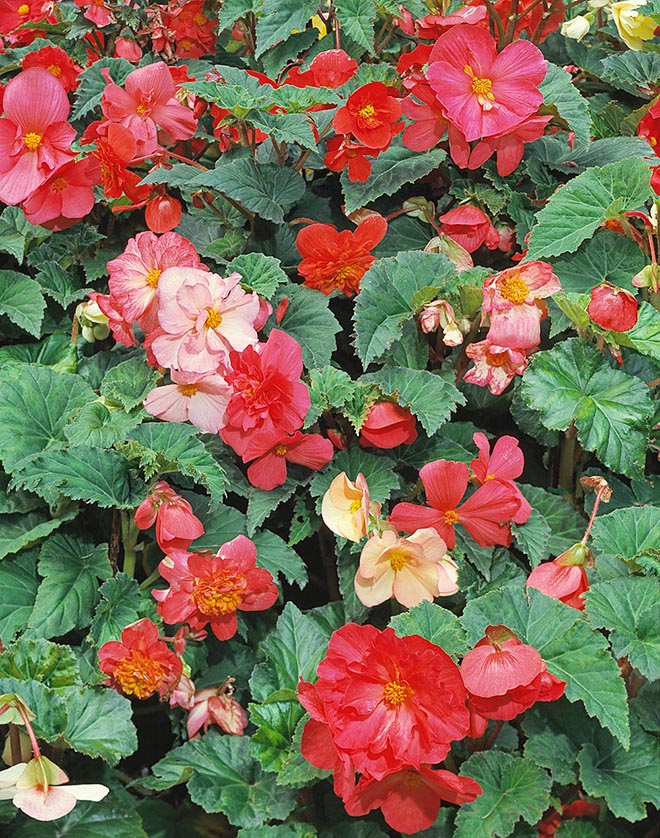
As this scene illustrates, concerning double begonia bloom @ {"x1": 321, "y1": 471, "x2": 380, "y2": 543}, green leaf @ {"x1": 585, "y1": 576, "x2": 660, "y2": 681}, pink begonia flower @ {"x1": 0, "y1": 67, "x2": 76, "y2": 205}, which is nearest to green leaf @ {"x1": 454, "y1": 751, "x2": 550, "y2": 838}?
green leaf @ {"x1": 585, "y1": 576, "x2": 660, "y2": 681}

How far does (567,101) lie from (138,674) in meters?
0.92

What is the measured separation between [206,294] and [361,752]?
52 centimetres

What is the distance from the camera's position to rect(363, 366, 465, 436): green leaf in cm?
107

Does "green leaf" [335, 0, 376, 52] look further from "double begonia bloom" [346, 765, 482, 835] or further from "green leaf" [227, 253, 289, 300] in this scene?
"double begonia bloom" [346, 765, 482, 835]

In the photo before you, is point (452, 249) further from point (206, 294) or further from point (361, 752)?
point (361, 752)

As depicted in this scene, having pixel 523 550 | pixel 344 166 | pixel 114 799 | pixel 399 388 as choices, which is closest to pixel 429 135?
pixel 344 166

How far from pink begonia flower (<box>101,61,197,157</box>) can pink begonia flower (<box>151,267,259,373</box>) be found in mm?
275

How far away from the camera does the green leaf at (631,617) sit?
3.01 ft

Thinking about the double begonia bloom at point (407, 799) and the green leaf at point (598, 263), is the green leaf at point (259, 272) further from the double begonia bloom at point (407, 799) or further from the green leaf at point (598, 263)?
the double begonia bloom at point (407, 799)

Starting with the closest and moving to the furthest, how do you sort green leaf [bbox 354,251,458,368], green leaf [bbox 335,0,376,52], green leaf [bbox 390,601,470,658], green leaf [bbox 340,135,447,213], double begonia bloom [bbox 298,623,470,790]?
1. double begonia bloom [bbox 298,623,470,790]
2. green leaf [bbox 390,601,470,658]
3. green leaf [bbox 354,251,458,368]
4. green leaf [bbox 340,135,447,213]
5. green leaf [bbox 335,0,376,52]

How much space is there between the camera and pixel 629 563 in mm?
990

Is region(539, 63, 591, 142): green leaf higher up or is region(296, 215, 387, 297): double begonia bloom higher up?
region(539, 63, 591, 142): green leaf

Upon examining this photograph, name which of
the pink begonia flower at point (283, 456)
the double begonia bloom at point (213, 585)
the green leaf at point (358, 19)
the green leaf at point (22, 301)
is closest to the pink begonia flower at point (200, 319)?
the pink begonia flower at point (283, 456)

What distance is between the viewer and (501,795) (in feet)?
2.98
